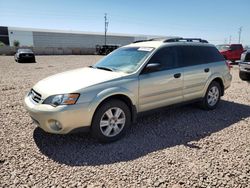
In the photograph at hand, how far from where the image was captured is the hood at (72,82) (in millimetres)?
3307

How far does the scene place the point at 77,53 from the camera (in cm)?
3959

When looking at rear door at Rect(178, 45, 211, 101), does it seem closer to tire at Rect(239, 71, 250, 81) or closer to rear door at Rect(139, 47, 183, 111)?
rear door at Rect(139, 47, 183, 111)

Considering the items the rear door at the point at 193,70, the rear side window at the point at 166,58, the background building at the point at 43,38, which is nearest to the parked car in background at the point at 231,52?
the rear door at the point at 193,70

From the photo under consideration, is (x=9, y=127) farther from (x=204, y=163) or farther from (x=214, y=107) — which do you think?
(x=214, y=107)

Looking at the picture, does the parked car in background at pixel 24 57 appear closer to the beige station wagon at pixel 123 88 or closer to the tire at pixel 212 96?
the beige station wagon at pixel 123 88

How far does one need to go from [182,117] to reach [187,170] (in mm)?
2094

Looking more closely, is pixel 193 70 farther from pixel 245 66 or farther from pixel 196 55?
pixel 245 66

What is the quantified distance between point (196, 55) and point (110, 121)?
8.92 feet

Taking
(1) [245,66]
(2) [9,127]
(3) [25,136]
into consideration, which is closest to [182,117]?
(3) [25,136]

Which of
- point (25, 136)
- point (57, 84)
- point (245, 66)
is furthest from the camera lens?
point (245, 66)

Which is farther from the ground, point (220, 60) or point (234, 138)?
point (220, 60)

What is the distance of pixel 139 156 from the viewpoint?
10.4 ft

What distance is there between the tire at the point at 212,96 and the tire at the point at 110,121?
2.41 meters

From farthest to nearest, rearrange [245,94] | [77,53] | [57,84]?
[77,53]
[245,94]
[57,84]
